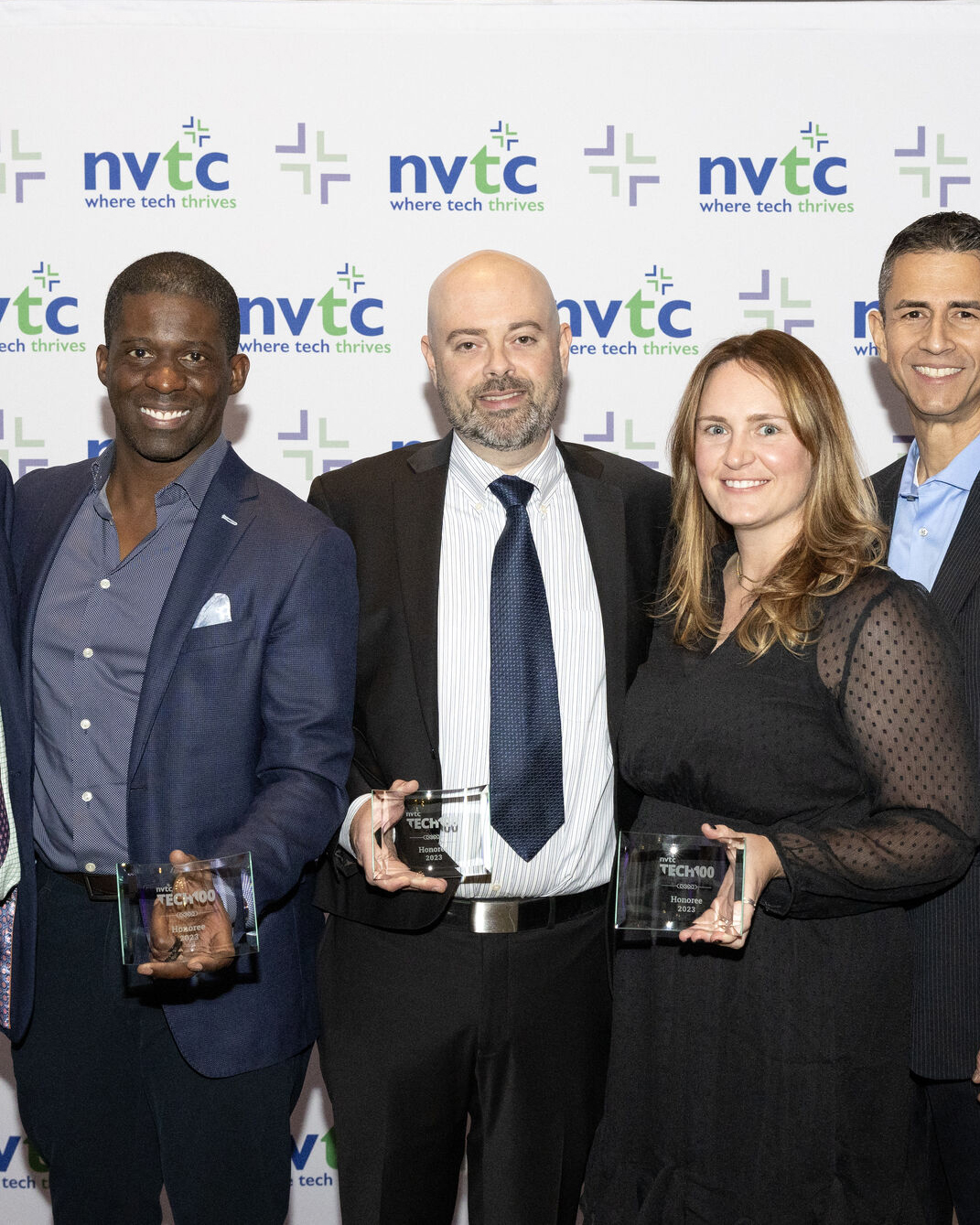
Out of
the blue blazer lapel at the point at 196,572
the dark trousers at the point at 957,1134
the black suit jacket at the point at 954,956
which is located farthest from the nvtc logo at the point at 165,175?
the dark trousers at the point at 957,1134

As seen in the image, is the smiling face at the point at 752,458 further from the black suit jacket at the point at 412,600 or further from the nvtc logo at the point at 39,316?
the nvtc logo at the point at 39,316

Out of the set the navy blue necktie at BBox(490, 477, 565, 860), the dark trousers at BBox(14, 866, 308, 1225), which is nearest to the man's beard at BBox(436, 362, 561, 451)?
the navy blue necktie at BBox(490, 477, 565, 860)

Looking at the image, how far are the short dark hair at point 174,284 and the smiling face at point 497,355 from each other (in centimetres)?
52

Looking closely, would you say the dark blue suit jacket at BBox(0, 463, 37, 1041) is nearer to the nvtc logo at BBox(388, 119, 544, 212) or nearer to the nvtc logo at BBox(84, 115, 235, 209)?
the nvtc logo at BBox(84, 115, 235, 209)

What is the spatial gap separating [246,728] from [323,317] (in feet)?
6.10

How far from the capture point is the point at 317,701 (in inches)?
95.0

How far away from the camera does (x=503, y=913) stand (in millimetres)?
2537

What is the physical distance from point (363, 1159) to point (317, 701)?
3.35ft

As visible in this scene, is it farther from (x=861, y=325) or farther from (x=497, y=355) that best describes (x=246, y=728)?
(x=861, y=325)

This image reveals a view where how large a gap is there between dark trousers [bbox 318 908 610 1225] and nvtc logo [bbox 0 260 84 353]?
225 centimetres

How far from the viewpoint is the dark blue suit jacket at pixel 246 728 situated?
2324 millimetres

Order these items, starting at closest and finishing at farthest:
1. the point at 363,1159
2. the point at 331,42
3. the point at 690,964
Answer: the point at 690,964 < the point at 363,1159 < the point at 331,42

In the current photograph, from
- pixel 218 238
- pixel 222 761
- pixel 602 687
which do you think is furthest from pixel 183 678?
pixel 218 238

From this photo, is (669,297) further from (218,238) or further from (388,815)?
(388,815)
